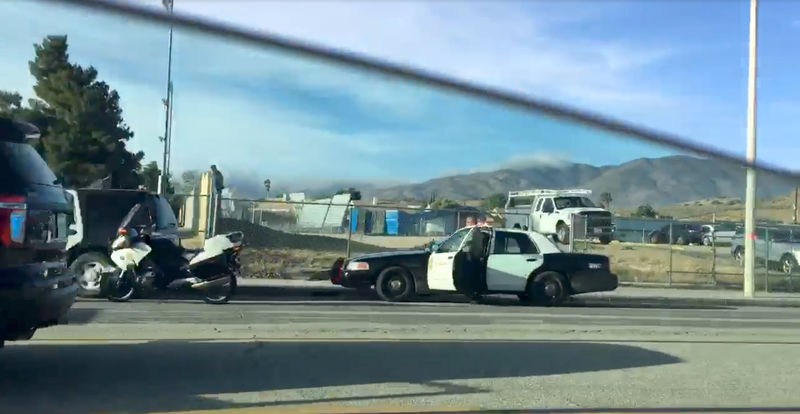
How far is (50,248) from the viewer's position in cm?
730

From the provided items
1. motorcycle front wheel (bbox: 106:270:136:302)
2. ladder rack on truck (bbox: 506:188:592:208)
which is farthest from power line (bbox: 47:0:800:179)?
motorcycle front wheel (bbox: 106:270:136:302)

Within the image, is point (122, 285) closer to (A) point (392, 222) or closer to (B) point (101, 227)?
(B) point (101, 227)

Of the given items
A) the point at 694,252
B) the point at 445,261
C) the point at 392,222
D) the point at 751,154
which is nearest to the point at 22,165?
the point at 751,154

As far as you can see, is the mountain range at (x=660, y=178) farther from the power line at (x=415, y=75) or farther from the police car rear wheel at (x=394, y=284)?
the police car rear wheel at (x=394, y=284)

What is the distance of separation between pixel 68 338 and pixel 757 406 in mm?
7045

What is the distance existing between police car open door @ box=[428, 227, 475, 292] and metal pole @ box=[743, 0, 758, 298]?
4941 millimetres

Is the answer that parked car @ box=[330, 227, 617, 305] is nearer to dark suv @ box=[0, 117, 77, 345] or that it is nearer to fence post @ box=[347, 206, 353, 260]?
fence post @ box=[347, 206, 353, 260]

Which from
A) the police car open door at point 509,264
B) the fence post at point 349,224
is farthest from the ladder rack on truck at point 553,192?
the fence post at point 349,224

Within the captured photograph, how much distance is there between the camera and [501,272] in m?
16.3

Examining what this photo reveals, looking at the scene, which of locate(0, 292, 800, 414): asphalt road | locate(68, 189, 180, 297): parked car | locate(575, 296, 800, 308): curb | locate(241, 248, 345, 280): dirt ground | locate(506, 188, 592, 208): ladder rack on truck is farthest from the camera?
locate(241, 248, 345, 280): dirt ground

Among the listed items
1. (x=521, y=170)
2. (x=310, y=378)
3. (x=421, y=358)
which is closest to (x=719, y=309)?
(x=421, y=358)

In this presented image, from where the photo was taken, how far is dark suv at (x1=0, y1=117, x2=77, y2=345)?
6.75 metres

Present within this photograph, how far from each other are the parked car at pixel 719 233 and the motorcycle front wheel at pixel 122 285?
15.7 m

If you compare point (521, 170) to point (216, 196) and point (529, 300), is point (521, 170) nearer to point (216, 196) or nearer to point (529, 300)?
point (529, 300)
